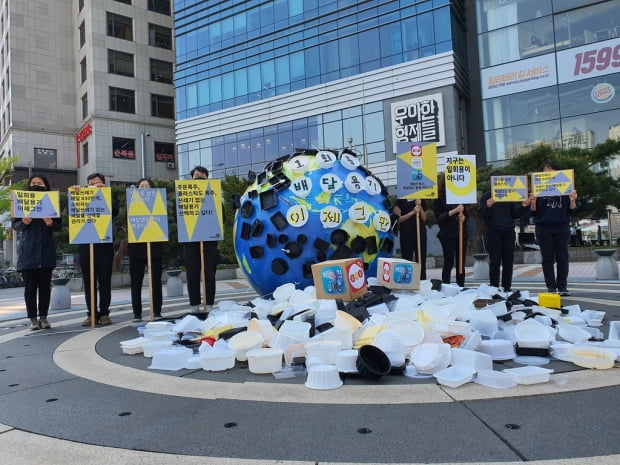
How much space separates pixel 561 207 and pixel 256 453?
6.76 metres

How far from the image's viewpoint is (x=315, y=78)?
1270 inches

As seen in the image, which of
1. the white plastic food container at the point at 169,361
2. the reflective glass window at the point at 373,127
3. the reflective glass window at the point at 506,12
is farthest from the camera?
the reflective glass window at the point at 373,127

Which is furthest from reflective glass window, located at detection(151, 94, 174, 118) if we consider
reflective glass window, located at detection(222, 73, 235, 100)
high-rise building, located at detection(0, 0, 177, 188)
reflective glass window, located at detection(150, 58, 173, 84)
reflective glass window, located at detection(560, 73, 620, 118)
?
reflective glass window, located at detection(560, 73, 620, 118)

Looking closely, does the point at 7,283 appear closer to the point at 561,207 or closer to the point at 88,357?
the point at 88,357

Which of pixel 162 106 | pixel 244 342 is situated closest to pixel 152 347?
pixel 244 342

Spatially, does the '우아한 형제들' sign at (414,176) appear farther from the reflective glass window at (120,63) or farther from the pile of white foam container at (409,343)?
the reflective glass window at (120,63)

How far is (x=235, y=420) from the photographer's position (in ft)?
9.21

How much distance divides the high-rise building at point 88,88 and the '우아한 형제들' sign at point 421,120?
22.7 meters

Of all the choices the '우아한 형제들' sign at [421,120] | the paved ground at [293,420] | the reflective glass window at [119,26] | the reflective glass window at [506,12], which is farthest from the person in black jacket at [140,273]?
the reflective glass window at [119,26]

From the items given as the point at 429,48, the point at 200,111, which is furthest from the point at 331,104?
the point at 200,111

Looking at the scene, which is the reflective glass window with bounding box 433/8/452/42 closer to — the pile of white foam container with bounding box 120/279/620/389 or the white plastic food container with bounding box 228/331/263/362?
the pile of white foam container with bounding box 120/279/620/389

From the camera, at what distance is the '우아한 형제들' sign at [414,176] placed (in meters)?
7.28

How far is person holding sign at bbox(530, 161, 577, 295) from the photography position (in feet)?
24.4

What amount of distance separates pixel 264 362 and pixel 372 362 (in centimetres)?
87
